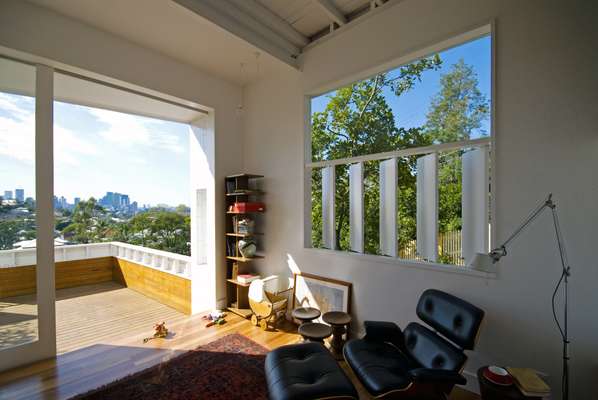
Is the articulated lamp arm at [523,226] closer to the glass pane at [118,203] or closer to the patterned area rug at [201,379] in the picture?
the patterned area rug at [201,379]

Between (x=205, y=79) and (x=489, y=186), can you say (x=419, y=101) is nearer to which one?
(x=489, y=186)

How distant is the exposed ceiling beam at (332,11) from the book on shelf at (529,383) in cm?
343

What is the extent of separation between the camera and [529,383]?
1.58 meters

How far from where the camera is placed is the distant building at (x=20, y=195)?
8.41 feet

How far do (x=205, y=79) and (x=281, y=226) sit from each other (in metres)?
2.35

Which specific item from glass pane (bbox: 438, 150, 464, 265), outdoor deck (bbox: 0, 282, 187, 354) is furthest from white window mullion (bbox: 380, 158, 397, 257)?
outdoor deck (bbox: 0, 282, 187, 354)

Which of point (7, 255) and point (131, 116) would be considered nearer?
point (7, 255)

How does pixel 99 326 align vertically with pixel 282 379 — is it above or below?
below

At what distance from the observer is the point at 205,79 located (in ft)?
12.4

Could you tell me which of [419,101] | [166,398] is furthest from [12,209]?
[419,101]

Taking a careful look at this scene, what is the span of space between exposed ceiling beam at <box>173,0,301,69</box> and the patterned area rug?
10.9ft

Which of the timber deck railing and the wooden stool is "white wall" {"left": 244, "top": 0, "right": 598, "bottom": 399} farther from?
the timber deck railing

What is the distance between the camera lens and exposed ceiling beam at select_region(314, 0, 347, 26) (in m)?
2.71

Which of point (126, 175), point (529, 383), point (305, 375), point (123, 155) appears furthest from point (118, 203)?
point (529, 383)
